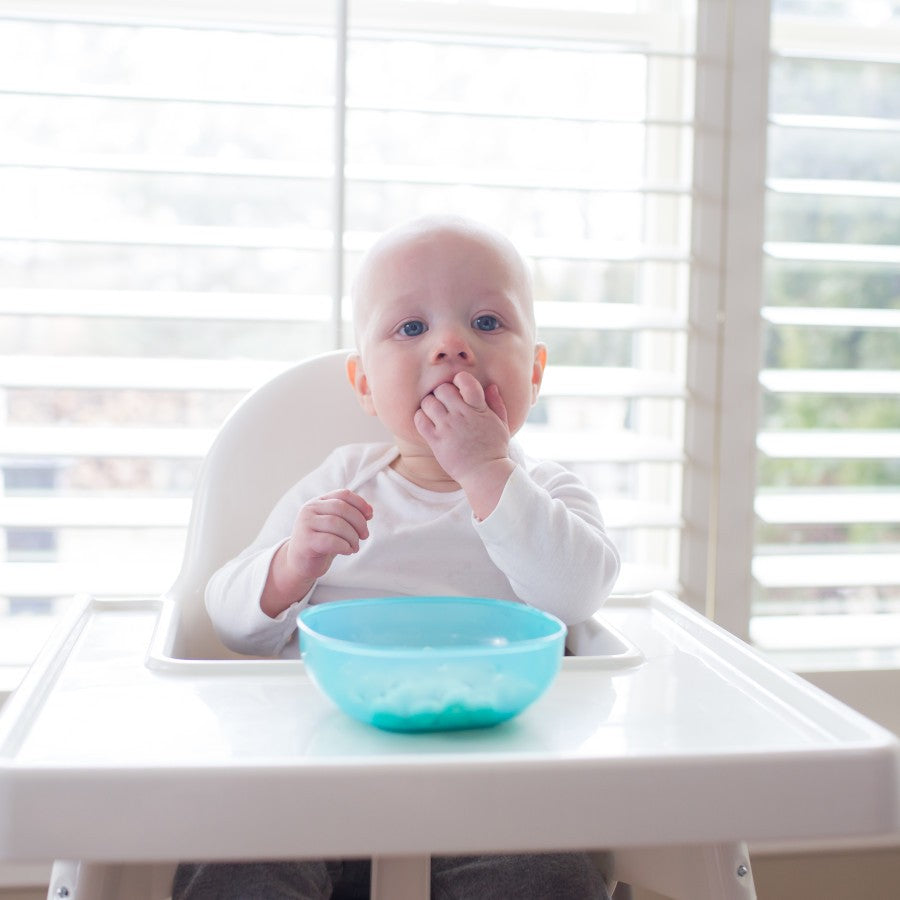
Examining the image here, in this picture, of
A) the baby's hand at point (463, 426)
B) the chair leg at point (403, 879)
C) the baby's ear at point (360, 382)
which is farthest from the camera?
the baby's ear at point (360, 382)

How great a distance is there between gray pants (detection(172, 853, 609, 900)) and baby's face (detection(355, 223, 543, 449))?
40cm

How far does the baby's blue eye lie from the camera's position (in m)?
1.09

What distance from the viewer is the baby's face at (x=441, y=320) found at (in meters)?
1.07

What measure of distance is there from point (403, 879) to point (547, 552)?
314 millimetres

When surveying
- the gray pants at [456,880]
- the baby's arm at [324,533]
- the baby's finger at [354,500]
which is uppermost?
the baby's finger at [354,500]

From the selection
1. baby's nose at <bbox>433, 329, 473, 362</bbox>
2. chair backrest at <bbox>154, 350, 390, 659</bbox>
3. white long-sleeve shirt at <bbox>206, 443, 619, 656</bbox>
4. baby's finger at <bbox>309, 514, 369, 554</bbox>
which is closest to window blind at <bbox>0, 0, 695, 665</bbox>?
chair backrest at <bbox>154, 350, 390, 659</bbox>

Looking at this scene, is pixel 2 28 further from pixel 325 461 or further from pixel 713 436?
pixel 713 436

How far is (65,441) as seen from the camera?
155cm

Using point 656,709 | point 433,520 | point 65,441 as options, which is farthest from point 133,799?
point 65,441

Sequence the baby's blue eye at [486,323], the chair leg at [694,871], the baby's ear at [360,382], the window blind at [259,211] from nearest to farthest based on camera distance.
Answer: the chair leg at [694,871]
the baby's blue eye at [486,323]
the baby's ear at [360,382]
the window blind at [259,211]

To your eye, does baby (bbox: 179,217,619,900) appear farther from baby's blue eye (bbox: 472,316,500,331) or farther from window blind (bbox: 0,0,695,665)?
window blind (bbox: 0,0,695,665)

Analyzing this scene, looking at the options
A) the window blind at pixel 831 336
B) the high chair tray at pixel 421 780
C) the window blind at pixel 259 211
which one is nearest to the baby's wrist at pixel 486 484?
the high chair tray at pixel 421 780

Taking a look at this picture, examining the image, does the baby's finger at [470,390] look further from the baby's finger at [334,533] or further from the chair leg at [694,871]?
the chair leg at [694,871]

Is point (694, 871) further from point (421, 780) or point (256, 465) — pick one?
point (256, 465)
